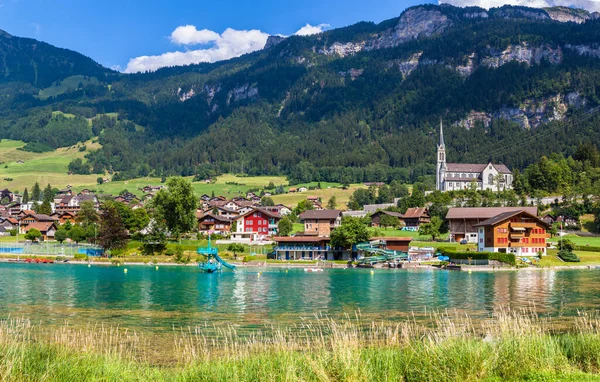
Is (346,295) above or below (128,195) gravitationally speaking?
below

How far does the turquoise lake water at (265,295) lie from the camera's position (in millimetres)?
34562

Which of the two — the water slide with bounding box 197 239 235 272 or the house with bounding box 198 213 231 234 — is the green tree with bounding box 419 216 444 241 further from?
the house with bounding box 198 213 231 234

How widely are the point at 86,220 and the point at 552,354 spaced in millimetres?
107170

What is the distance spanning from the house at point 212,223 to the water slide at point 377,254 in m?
39.0

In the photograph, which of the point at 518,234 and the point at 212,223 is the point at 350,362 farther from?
the point at 212,223

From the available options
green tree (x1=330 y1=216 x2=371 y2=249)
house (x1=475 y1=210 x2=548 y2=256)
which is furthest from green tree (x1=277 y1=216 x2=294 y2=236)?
house (x1=475 y1=210 x2=548 y2=256)

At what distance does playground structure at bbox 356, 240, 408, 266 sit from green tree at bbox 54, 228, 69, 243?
55.9 metres

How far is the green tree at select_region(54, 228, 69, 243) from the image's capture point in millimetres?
108812

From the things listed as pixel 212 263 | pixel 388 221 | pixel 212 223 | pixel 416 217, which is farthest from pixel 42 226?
pixel 416 217

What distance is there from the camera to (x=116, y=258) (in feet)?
293

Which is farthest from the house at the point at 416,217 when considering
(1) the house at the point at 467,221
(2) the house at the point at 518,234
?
(2) the house at the point at 518,234

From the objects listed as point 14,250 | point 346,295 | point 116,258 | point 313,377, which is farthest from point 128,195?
point 313,377

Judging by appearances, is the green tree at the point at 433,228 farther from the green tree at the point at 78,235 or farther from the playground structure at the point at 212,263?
the green tree at the point at 78,235

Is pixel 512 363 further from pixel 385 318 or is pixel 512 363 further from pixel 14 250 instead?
pixel 14 250
